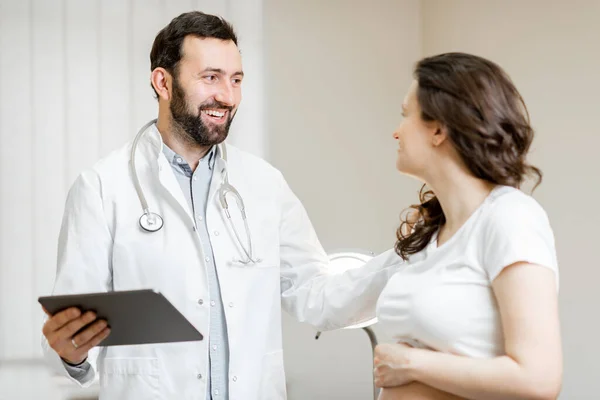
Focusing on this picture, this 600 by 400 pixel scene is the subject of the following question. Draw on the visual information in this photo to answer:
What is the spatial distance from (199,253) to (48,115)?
152cm

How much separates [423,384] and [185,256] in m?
0.79

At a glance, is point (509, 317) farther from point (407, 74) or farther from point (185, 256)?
point (407, 74)

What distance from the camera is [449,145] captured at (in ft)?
5.04

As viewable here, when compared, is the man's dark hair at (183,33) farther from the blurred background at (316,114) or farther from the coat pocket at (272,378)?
the blurred background at (316,114)

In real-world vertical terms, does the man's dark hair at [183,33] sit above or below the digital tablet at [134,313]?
above

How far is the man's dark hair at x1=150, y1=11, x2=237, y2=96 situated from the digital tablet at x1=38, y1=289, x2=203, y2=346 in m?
0.78

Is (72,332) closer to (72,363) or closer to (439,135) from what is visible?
(72,363)

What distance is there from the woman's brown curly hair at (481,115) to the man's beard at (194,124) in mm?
764

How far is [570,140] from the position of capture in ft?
9.39

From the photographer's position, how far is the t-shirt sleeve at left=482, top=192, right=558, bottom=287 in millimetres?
1347

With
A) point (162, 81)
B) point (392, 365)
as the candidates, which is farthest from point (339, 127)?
point (392, 365)

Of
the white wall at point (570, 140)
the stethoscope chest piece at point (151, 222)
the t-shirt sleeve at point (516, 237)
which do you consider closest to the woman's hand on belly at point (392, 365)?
the t-shirt sleeve at point (516, 237)

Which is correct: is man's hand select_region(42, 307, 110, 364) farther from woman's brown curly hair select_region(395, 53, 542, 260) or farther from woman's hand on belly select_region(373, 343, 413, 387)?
woman's brown curly hair select_region(395, 53, 542, 260)

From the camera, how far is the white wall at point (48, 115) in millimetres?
3242
